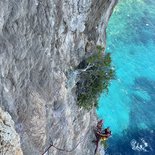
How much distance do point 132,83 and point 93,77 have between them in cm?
1627

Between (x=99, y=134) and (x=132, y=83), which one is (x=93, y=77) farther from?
(x=132, y=83)

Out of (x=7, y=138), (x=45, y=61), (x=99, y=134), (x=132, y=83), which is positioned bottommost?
(x=7, y=138)

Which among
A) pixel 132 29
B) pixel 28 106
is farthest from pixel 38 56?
pixel 132 29

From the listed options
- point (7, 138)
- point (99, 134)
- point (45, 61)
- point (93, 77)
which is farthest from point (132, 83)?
point (7, 138)

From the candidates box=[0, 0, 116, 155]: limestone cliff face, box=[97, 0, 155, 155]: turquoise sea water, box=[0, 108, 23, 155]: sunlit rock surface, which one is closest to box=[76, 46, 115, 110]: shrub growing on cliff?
box=[0, 0, 116, 155]: limestone cliff face

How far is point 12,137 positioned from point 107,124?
1958cm

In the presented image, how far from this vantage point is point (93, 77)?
16.3 metres

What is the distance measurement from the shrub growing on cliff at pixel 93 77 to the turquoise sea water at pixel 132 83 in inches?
483

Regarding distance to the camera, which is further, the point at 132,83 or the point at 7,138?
the point at 132,83

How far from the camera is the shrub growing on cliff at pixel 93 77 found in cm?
1597

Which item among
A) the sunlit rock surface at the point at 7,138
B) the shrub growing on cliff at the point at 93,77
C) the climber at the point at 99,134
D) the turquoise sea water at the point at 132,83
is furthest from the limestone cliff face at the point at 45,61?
the turquoise sea water at the point at 132,83

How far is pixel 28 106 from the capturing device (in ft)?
42.6

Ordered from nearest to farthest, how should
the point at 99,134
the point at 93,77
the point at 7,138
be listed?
the point at 7,138 → the point at 93,77 → the point at 99,134

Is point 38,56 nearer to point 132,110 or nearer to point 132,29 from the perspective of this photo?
point 132,110
